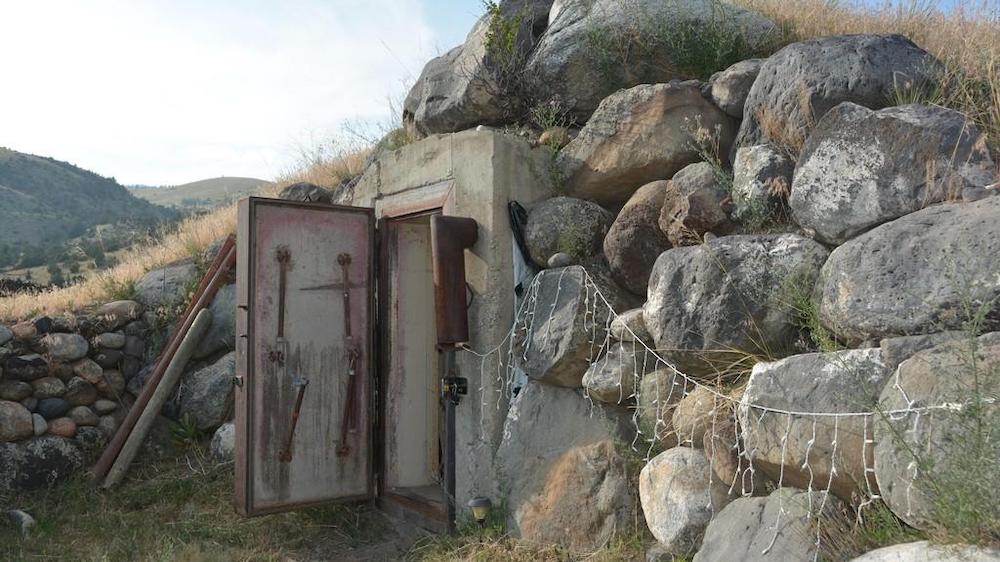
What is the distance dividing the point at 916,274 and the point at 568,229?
6.93 ft

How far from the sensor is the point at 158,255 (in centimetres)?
893

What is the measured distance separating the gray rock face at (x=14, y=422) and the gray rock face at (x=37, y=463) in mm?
63

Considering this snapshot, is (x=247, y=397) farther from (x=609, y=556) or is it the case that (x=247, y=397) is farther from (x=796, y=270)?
(x=796, y=270)

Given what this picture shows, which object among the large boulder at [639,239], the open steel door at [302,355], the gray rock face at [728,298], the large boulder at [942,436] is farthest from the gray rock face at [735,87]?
the open steel door at [302,355]

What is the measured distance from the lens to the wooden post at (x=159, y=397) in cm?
661

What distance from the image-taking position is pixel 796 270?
3639 millimetres

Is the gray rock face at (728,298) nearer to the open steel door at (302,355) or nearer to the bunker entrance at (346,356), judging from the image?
the bunker entrance at (346,356)

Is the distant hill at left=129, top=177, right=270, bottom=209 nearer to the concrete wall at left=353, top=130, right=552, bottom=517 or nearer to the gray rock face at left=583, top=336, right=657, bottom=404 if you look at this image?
the concrete wall at left=353, top=130, right=552, bottom=517

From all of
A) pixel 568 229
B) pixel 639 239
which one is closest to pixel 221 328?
pixel 568 229

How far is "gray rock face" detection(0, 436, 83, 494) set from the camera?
6.29 meters

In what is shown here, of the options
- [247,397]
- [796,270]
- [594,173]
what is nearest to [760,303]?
[796,270]

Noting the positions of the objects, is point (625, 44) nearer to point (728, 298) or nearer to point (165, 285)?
point (728, 298)

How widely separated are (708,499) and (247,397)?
307 centimetres

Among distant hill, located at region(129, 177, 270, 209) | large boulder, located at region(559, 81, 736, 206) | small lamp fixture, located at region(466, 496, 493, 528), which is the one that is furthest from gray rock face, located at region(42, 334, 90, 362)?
distant hill, located at region(129, 177, 270, 209)
